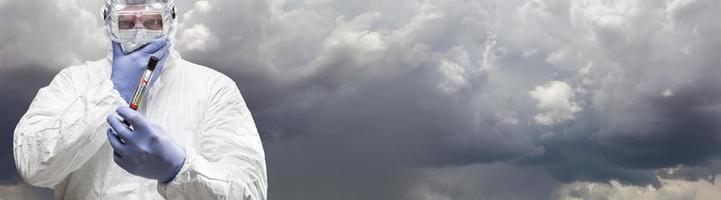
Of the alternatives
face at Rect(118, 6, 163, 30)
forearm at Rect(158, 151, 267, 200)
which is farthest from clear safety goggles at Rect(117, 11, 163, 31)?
forearm at Rect(158, 151, 267, 200)

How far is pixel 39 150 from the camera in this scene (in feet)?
14.6

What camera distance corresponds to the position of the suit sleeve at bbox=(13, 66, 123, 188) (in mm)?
4285

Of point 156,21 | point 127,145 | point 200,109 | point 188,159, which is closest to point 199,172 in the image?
point 188,159

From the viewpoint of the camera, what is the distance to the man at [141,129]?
13.7 ft

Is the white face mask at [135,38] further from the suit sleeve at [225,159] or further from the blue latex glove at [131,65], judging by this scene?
the suit sleeve at [225,159]

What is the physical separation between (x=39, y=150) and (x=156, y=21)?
2.96 ft

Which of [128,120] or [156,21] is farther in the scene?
[156,21]

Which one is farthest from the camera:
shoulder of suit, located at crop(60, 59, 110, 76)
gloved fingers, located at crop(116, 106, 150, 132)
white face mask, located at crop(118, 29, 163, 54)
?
shoulder of suit, located at crop(60, 59, 110, 76)

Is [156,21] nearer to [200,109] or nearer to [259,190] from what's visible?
[200,109]

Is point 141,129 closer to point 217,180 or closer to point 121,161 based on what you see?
point 121,161

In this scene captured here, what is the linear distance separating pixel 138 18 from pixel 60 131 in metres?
0.75

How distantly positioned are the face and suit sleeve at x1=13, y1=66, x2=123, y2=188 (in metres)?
0.35

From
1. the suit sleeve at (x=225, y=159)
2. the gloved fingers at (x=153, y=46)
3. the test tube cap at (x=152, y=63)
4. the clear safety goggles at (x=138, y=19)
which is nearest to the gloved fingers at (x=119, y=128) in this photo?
the suit sleeve at (x=225, y=159)

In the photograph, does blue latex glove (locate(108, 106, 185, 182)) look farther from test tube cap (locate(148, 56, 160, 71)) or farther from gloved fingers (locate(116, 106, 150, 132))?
test tube cap (locate(148, 56, 160, 71))
